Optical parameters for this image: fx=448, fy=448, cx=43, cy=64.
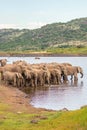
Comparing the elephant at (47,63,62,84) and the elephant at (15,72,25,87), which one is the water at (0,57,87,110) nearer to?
the elephant at (15,72,25,87)

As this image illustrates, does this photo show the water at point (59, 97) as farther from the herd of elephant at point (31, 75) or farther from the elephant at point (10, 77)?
the elephant at point (10, 77)

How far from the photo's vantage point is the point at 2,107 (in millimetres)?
25141

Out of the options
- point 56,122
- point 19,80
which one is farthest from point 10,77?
point 56,122

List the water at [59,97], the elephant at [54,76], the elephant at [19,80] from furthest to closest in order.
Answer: the elephant at [54,76], the elephant at [19,80], the water at [59,97]

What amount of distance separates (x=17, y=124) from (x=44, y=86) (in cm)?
2681

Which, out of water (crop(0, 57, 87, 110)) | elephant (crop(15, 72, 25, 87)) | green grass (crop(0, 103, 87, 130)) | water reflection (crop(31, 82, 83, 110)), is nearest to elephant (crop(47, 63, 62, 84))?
water reflection (crop(31, 82, 83, 110))

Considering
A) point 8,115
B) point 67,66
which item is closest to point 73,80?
point 67,66

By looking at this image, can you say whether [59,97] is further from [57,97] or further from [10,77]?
[10,77]

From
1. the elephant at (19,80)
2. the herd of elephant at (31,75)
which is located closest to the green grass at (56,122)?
the elephant at (19,80)

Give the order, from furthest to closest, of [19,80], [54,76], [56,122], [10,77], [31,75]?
[54,76]
[31,75]
[19,80]
[10,77]
[56,122]

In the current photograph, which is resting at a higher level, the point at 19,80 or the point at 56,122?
the point at 56,122

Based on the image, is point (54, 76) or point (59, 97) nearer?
point (59, 97)

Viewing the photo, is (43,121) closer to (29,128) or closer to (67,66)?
(29,128)

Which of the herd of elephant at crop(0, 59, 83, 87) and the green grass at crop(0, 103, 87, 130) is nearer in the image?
the green grass at crop(0, 103, 87, 130)
